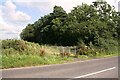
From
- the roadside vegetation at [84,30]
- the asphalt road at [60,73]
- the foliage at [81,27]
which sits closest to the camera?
the asphalt road at [60,73]

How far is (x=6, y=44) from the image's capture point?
102 ft

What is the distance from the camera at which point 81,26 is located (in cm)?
5503

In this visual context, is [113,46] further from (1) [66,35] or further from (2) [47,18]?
(2) [47,18]

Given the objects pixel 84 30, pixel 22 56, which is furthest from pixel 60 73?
pixel 84 30

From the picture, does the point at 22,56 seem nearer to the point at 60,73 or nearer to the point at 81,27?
the point at 60,73

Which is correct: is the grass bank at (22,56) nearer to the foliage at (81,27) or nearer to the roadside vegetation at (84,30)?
the roadside vegetation at (84,30)

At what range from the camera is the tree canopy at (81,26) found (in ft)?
179

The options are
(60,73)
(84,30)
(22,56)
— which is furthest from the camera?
(84,30)

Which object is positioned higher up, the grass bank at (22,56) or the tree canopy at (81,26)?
the tree canopy at (81,26)

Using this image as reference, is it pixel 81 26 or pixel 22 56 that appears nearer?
pixel 22 56

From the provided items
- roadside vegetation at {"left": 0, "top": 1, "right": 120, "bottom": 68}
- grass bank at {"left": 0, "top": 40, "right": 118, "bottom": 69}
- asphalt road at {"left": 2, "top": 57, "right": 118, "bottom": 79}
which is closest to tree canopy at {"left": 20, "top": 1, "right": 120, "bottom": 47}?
roadside vegetation at {"left": 0, "top": 1, "right": 120, "bottom": 68}

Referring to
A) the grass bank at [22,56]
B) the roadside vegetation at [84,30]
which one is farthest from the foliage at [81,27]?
the grass bank at [22,56]

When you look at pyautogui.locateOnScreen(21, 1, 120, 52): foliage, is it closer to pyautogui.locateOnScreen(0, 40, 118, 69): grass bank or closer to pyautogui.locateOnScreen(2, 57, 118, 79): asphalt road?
pyautogui.locateOnScreen(0, 40, 118, 69): grass bank

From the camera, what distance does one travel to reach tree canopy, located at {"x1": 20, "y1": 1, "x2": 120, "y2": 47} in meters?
54.7
